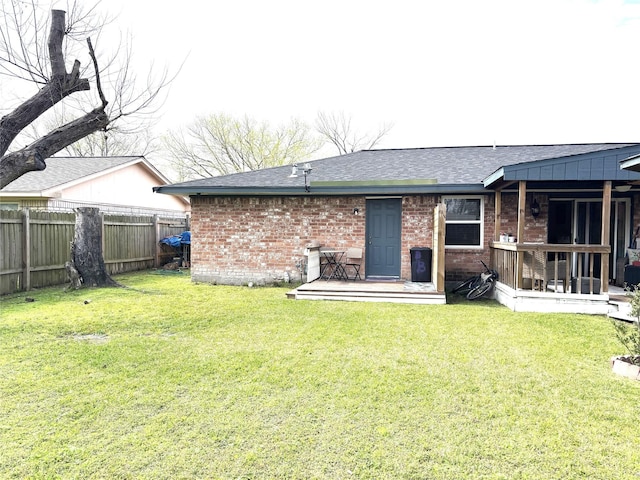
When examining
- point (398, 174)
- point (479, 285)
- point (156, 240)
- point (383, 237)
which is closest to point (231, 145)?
point (156, 240)

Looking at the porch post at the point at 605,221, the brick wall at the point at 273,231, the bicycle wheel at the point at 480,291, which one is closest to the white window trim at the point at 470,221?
the brick wall at the point at 273,231

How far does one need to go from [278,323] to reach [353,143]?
27776 mm

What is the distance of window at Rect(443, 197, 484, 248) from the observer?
9859 millimetres

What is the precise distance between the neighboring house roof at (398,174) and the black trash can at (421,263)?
1355mm

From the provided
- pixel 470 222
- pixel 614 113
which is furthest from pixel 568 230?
pixel 614 113

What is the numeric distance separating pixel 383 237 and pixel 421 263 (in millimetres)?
1184

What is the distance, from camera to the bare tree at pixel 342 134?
107ft

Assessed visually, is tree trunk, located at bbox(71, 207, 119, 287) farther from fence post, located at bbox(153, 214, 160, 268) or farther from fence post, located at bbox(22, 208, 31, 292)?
fence post, located at bbox(153, 214, 160, 268)

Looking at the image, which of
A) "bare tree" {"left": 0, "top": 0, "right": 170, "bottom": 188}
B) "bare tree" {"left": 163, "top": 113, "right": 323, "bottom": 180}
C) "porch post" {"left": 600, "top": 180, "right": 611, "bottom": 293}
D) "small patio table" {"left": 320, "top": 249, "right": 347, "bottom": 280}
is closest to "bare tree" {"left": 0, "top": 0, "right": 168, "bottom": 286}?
"bare tree" {"left": 0, "top": 0, "right": 170, "bottom": 188}

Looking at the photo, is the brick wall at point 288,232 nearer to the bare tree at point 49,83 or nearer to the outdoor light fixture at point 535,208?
the outdoor light fixture at point 535,208

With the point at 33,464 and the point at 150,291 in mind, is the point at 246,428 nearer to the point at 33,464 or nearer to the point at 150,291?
the point at 33,464

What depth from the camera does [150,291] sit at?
9398 mm

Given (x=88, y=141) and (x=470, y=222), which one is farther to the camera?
(x=88, y=141)

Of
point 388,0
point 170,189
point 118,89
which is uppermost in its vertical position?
point 388,0
